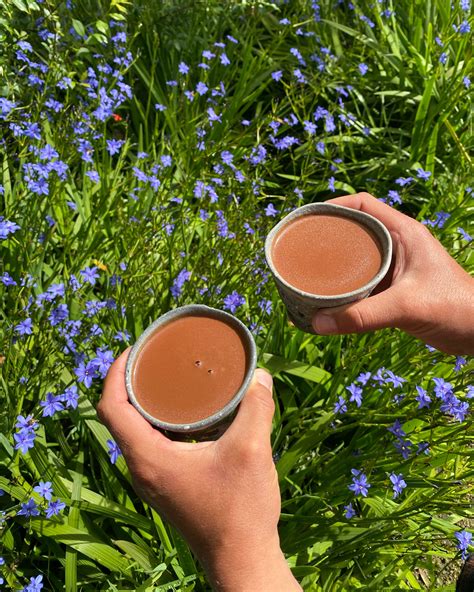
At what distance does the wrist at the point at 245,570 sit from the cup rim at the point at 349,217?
0.67m

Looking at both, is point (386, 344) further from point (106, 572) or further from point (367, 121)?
point (367, 121)

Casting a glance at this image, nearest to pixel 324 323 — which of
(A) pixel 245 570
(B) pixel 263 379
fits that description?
(B) pixel 263 379

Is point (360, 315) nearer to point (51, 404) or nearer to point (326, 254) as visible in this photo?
point (326, 254)

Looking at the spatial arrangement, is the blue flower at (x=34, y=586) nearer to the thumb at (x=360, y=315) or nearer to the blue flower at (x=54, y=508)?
the blue flower at (x=54, y=508)

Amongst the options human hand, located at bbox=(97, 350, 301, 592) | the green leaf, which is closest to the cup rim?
human hand, located at bbox=(97, 350, 301, 592)

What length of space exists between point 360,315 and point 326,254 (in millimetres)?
211

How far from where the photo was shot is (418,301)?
176cm

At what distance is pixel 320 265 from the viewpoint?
1.67m

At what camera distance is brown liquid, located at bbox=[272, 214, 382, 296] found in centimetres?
163

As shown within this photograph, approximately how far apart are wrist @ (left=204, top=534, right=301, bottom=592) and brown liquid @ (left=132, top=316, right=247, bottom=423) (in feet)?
1.07

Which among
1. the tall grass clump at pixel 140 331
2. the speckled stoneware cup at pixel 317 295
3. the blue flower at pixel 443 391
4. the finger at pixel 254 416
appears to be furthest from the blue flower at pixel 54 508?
the blue flower at pixel 443 391

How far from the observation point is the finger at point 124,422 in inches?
53.5

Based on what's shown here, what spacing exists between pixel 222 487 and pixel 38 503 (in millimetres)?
939

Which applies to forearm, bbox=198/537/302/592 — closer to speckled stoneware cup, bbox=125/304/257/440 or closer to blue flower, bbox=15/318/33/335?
speckled stoneware cup, bbox=125/304/257/440
